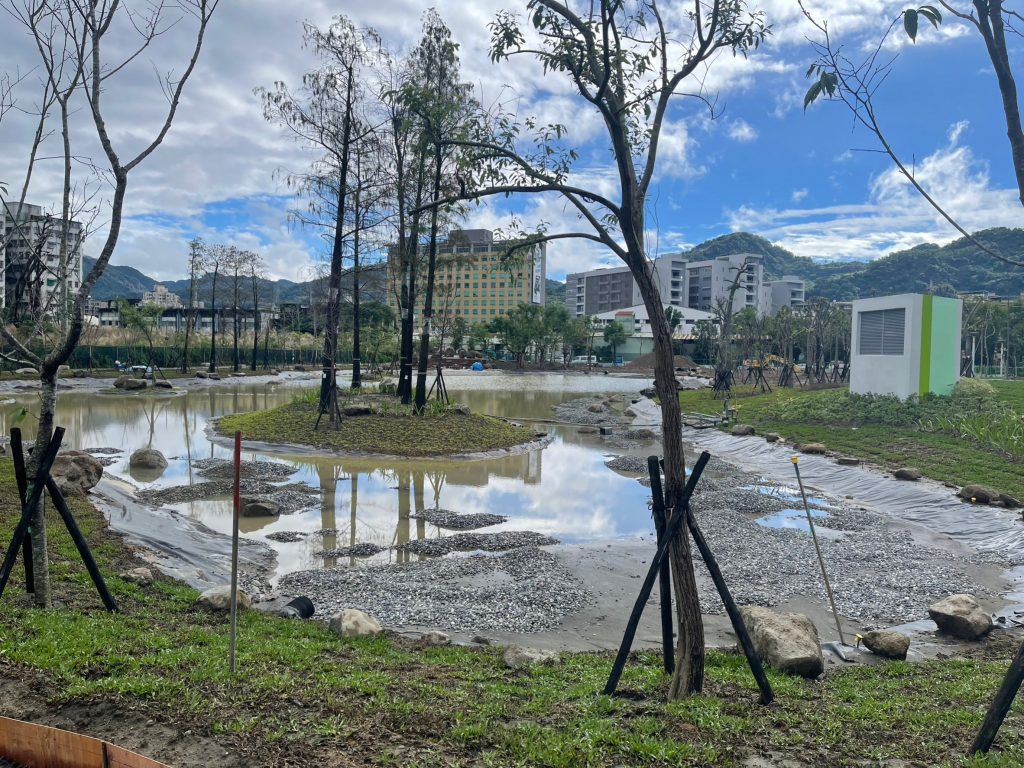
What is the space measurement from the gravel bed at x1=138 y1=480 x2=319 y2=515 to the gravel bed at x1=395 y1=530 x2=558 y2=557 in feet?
11.7

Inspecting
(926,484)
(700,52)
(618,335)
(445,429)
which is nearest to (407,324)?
(445,429)

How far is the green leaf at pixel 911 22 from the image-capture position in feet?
10.7

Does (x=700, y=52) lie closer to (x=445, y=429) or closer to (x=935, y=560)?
(x=935, y=560)

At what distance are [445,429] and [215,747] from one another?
18776 mm

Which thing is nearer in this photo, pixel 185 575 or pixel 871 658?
pixel 871 658

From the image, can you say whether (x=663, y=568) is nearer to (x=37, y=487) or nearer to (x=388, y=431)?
(x=37, y=487)

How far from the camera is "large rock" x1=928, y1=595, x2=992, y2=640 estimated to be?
800cm

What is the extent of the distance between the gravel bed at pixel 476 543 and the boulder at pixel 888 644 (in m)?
5.67

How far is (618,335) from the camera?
101312mm

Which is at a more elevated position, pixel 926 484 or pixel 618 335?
pixel 618 335

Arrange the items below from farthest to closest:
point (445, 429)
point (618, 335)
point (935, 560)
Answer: point (618, 335) < point (445, 429) < point (935, 560)

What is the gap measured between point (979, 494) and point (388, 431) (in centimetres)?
1534

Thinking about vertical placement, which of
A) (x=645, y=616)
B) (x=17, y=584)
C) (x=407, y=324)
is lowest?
(x=645, y=616)

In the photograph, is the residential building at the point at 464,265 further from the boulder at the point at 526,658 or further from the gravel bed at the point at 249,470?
the gravel bed at the point at 249,470
